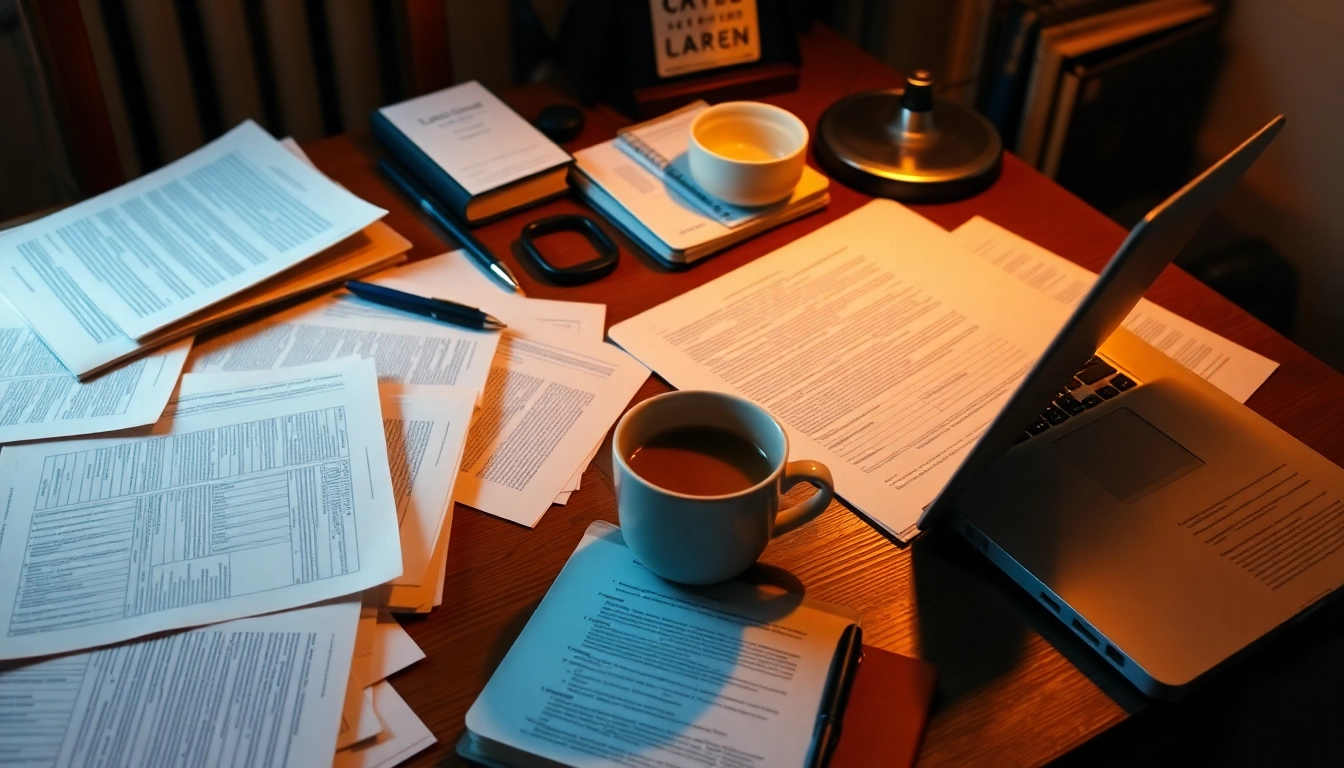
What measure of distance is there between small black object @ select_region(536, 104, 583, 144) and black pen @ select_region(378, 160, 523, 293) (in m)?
0.16

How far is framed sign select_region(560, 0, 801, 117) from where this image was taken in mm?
1132

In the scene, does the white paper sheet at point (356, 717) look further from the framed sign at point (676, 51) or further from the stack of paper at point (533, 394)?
the framed sign at point (676, 51)

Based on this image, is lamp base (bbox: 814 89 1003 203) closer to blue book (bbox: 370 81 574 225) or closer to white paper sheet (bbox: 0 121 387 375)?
blue book (bbox: 370 81 574 225)

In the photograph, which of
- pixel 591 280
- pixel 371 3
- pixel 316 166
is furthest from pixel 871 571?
pixel 371 3

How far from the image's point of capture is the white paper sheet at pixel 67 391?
0.76 metres

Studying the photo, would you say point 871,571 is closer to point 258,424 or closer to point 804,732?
point 804,732

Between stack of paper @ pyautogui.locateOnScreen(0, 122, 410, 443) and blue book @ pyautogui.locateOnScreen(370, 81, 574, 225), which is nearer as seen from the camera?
stack of paper @ pyautogui.locateOnScreen(0, 122, 410, 443)

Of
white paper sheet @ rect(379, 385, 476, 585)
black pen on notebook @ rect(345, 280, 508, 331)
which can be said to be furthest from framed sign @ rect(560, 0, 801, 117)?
white paper sheet @ rect(379, 385, 476, 585)

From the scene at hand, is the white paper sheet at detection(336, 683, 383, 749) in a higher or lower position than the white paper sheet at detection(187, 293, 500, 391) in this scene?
lower

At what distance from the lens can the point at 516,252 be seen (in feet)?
3.20

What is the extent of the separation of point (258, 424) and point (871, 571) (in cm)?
46

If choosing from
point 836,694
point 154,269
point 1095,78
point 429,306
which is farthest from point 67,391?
point 1095,78

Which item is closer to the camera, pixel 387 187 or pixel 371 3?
pixel 387 187

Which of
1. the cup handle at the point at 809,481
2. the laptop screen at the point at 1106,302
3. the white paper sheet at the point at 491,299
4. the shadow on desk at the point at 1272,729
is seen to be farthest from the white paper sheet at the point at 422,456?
the shadow on desk at the point at 1272,729
